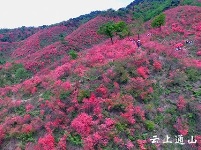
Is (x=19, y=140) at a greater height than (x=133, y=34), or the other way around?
(x=133, y=34)

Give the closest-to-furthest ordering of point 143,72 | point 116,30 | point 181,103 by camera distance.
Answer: point 181,103 < point 143,72 < point 116,30

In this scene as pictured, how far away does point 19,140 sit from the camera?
19219 mm

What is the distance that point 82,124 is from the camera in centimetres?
1795

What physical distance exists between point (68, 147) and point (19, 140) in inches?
178

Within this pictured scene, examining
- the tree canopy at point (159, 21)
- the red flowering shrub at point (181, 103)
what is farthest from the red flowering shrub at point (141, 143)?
the tree canopy at point (159, 21)

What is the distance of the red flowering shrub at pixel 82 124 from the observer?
17.5 m

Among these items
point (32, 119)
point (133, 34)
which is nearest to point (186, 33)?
point (133, 34)

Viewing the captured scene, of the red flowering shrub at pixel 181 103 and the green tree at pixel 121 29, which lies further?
the green tree at pixel 121 29

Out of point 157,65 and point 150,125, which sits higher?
point 157,65

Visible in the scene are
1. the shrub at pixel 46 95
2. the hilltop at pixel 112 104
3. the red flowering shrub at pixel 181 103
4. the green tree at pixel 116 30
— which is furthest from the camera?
the green tree at pixel 116 30

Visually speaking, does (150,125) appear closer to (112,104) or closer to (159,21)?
(112,104)

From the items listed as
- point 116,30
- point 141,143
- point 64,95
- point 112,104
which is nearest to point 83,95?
point 64,95

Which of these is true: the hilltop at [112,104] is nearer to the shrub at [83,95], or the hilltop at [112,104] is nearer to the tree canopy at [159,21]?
the shrub at [83,95]

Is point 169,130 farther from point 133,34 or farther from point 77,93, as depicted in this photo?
point 133,34
